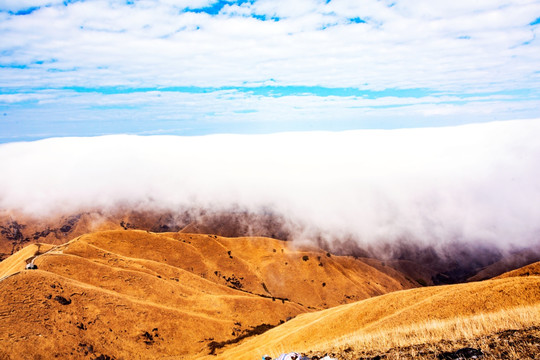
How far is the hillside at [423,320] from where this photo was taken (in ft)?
40.3

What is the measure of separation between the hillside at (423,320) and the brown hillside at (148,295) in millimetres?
19147

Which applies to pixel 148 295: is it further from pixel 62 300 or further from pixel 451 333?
pixel 451 333

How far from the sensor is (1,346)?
29.1m

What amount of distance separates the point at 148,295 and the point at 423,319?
1711 inches

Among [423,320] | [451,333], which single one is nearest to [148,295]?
[423,320]

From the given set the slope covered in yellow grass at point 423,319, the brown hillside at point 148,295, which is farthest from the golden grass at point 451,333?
the brown hillside at point 148,295

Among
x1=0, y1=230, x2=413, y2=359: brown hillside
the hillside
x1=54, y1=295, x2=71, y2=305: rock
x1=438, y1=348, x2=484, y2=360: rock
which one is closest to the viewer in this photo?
x1=438, y1=348, x2=484, y2=360: rock

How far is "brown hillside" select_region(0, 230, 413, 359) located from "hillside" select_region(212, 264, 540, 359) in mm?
19147

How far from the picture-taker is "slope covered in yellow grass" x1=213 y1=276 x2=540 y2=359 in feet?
42.2

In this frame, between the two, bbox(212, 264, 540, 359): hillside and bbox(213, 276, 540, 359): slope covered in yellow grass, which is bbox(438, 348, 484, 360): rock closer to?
bbox(212, 264, 540, 359): hillside

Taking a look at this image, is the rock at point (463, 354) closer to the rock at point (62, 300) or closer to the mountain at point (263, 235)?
the rock at point (62, 300)

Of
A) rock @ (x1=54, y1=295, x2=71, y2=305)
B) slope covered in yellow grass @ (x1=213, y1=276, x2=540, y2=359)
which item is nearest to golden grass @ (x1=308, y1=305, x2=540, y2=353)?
slope covered in yellow grass @ (x1=213, y1=276, x2=540, y2=359)

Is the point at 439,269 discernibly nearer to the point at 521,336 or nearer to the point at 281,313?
the point at 281,313

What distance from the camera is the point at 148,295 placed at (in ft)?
169
